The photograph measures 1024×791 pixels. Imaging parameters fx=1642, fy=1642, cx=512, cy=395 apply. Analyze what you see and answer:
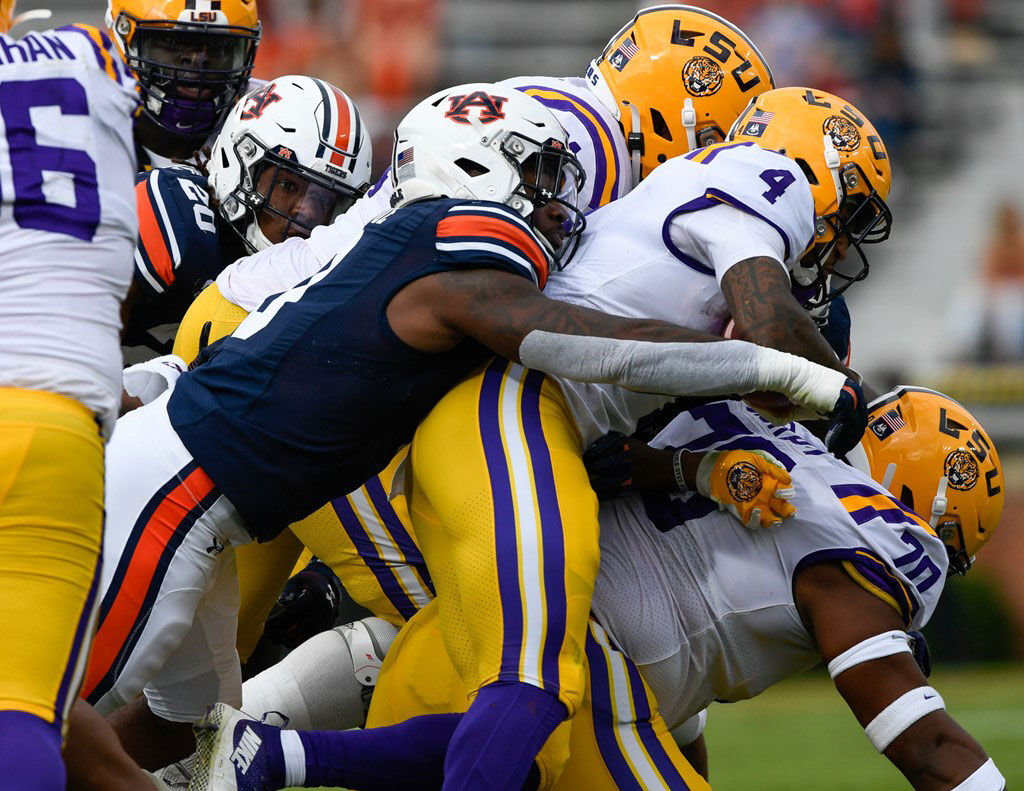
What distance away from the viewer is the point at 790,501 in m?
3.80

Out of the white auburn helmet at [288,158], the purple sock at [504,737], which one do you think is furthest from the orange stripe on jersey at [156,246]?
A: the purple sock at [504,737]

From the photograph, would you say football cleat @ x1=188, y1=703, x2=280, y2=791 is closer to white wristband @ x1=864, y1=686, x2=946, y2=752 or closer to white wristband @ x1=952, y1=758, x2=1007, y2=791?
white wristband @ x1=864, y1=686, x2=946, y2=752

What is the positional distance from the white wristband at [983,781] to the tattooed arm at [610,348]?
0.88 metres

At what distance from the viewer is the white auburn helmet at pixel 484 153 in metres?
3.81

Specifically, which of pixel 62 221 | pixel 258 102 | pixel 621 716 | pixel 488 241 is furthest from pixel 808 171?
pixel 62 221

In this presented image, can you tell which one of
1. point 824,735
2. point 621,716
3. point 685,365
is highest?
point 685,365

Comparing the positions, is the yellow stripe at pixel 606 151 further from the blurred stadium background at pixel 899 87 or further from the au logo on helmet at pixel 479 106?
the blurred stadium background at pixel 899 87

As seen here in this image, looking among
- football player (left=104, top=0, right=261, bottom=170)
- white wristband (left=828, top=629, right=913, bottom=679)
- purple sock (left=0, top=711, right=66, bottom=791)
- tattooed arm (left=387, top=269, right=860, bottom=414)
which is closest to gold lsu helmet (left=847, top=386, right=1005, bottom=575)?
white wristband (left=828, top=629, right=913, bottom=679)

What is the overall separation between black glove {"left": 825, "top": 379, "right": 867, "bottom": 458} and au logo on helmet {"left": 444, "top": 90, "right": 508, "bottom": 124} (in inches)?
41.0

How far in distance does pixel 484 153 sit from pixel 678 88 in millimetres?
1335

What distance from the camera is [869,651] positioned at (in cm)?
367

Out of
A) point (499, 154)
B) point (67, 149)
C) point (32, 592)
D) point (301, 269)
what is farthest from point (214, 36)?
point (32, 592)

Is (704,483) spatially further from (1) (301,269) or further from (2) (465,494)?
(1) (301,269)

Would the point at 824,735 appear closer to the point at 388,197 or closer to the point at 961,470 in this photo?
the point at 961,470
